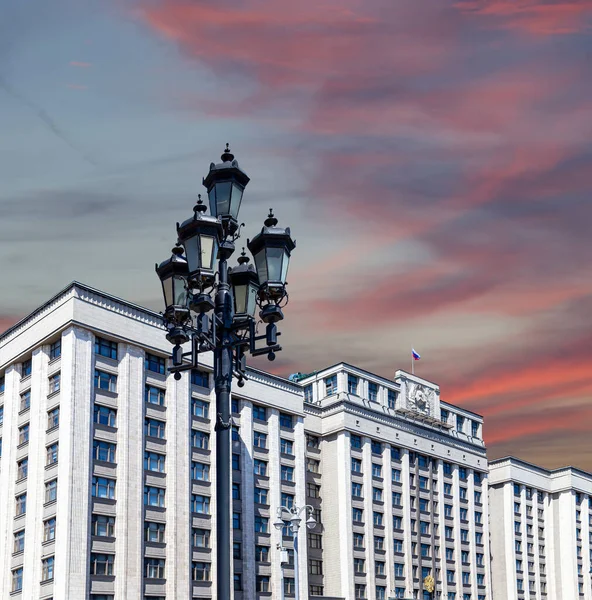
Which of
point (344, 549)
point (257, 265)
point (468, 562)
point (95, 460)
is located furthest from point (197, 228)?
point (468, 562)

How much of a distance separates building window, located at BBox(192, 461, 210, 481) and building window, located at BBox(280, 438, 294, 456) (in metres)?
11.0

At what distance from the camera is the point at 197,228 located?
19.1m

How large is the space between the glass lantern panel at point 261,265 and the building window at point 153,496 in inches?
2274

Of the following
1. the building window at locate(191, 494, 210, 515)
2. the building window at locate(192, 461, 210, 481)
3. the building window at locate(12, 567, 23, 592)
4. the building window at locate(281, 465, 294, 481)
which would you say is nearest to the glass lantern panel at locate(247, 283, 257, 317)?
the building window at locate(12, 567, 23, 592)

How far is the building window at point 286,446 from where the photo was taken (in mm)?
90188

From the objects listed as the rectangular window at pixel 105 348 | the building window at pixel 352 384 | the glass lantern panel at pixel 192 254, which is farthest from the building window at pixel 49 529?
the glass lantern panel at pixel 192 254

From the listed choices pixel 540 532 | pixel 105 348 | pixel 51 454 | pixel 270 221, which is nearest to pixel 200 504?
pixel 51 454

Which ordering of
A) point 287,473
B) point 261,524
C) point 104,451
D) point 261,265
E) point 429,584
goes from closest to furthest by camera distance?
point 261,265
point 104,451
point 261,524
point 287,473
point 429,584

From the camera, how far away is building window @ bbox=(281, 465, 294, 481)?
294 ft

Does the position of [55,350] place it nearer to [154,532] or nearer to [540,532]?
[154,532]

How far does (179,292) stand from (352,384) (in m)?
83.1

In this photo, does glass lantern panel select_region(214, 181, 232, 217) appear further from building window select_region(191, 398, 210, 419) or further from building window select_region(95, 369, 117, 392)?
building window select_region(191, 398, 210, 419)

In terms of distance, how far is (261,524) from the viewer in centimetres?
8544

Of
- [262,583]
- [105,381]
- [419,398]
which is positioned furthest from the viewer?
[419,398]
